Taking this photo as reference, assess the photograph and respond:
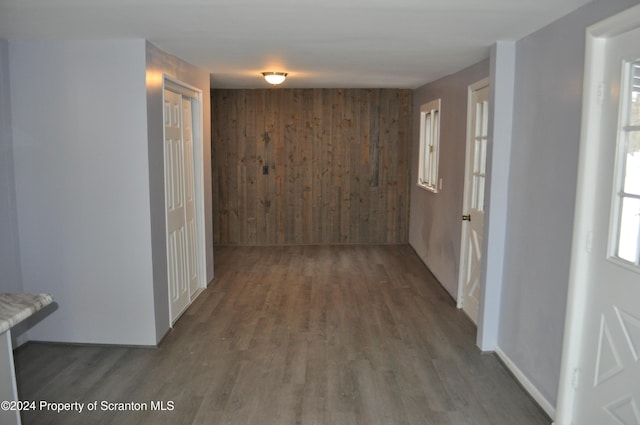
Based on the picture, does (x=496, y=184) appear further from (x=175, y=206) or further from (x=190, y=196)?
(x=190, y=196)

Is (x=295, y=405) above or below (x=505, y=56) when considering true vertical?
below

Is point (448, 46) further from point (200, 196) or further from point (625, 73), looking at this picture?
point (200, 196)

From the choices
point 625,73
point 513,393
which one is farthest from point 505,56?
point 513,393

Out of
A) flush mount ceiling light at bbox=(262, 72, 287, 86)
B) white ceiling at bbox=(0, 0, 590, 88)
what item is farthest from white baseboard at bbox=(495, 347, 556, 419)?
flush mount ceiling light at bbox=(262, 72, 287, 86)

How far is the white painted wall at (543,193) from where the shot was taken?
107 inches

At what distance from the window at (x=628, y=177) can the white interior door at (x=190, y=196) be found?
3.63 metres

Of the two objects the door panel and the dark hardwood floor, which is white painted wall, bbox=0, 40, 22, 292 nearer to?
the dark hardwood floor

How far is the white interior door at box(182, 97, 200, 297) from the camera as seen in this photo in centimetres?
489

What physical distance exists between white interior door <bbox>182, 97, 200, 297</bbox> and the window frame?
2.72m

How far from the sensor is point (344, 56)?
430 cm

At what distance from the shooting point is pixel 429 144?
22.4ft

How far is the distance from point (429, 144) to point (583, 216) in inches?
172

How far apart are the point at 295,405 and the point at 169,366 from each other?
1.05m

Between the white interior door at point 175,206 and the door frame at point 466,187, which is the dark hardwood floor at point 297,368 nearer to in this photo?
the white interior door at point 175,206
